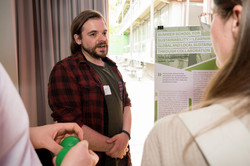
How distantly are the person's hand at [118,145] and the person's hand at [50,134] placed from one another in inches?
27.2

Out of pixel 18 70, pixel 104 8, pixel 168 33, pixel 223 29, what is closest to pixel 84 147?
pixel 223 29

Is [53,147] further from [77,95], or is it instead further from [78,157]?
[77,95]

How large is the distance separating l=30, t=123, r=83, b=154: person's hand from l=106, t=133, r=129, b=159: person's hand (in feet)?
2.26

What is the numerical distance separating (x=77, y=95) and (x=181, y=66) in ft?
3.00

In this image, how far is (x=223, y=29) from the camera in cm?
67

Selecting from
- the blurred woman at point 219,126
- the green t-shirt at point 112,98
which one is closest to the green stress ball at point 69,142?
the blurred woman at point 219,126

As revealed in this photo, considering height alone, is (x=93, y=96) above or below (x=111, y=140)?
above

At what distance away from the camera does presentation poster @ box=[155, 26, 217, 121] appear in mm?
1635

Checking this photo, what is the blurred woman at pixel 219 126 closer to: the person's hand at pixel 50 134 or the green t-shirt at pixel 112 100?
the person's hand at pixel 50 134

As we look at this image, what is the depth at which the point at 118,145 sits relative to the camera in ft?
5.31

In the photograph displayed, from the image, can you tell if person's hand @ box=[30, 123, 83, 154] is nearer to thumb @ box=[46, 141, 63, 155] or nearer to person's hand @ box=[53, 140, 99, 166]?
thumb @ box=[46, 141, 63, 155]

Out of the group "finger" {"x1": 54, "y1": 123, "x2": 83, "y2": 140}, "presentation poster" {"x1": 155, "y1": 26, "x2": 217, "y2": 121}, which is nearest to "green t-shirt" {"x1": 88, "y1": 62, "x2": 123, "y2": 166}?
"presentation poster" {"x1": 155, "y1": 26, "x2": 217, "y2": 121}

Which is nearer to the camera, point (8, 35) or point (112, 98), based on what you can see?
point (112, 98)

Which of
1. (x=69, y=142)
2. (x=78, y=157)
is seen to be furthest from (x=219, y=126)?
(x=69, y=142)
